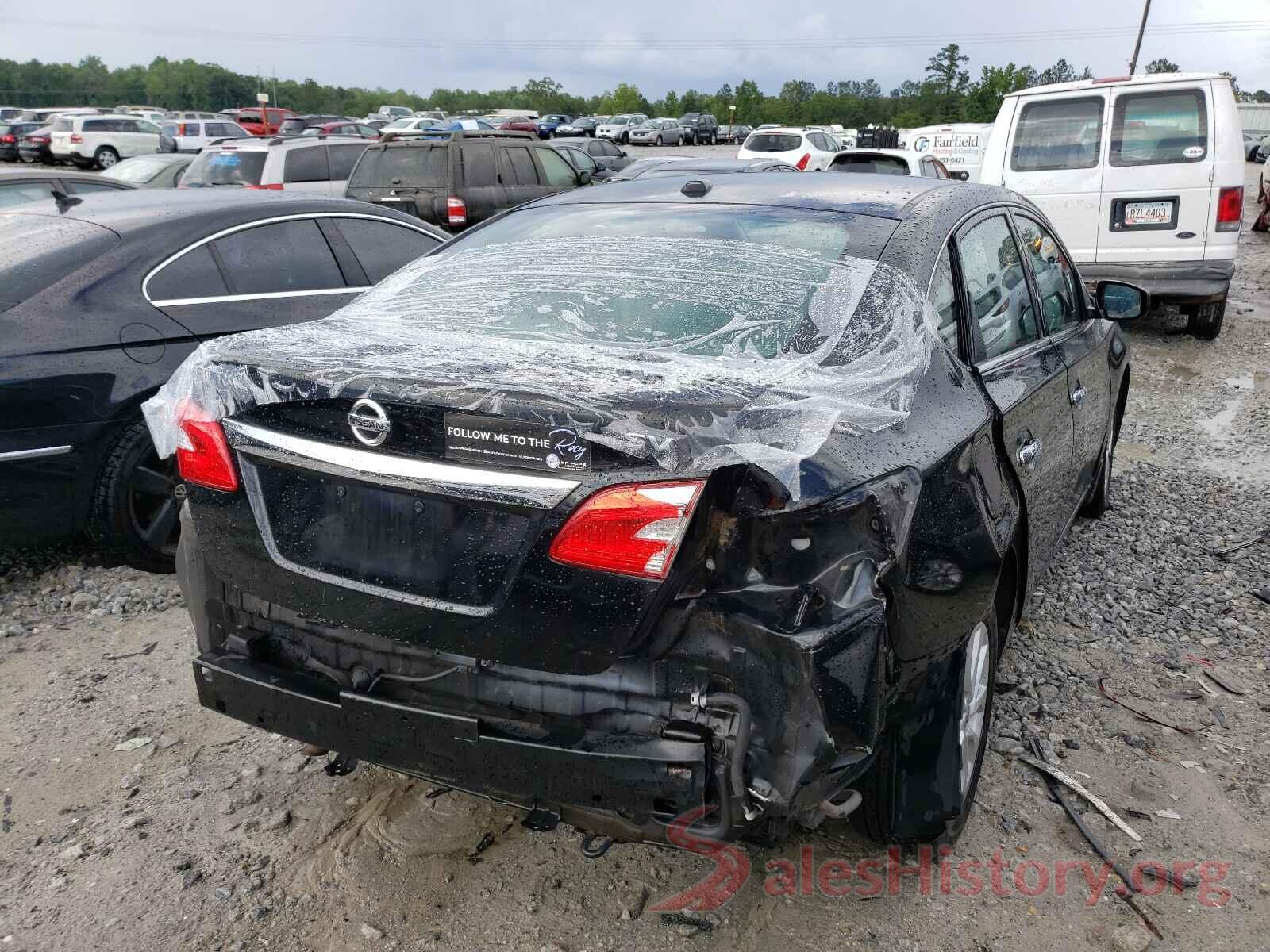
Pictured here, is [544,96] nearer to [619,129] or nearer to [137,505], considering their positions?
[619,129]

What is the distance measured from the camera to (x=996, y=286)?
125 inches

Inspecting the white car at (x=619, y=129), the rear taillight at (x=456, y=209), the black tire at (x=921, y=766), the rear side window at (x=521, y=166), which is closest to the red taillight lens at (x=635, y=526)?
the black tire at (x=921, y=766)

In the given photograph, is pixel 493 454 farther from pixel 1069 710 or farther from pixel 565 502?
pixel 1069 710

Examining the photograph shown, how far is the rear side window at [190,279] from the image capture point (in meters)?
4.32

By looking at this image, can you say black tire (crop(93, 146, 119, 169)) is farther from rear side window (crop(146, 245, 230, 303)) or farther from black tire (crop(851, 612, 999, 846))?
black tire (crop(851, 612, 999, 846))

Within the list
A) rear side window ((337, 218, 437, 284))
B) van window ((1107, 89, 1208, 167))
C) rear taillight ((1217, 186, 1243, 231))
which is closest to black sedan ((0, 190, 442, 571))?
rear side window ((337, 218, 437, 284))

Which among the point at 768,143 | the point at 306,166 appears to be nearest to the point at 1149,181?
the point at 306,166

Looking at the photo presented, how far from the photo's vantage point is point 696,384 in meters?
2.11

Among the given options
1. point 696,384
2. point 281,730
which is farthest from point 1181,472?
point 281,730

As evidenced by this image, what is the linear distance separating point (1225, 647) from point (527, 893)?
2799 millimetres

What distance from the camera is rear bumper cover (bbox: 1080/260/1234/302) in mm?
8422

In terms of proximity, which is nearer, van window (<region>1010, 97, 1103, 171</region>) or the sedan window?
the sedan window

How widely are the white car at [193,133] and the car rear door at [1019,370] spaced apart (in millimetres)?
28906

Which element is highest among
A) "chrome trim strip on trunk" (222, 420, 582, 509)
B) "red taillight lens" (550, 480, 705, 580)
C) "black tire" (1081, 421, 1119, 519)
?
"chrome trim strip on trunk" (222, 420, 582, 509)
